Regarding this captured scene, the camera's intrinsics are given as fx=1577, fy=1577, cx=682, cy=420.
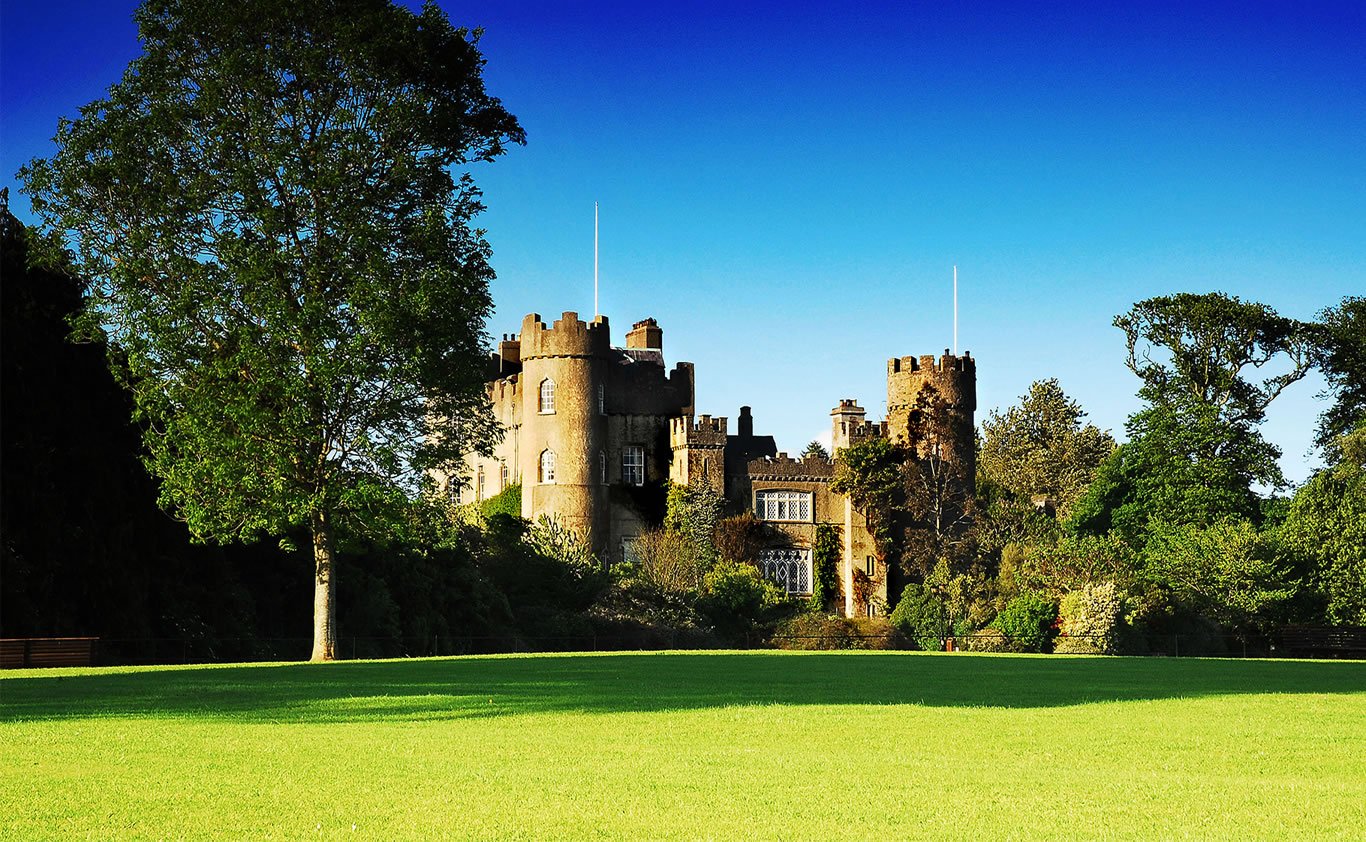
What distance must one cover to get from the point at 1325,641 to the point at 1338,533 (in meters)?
4.09

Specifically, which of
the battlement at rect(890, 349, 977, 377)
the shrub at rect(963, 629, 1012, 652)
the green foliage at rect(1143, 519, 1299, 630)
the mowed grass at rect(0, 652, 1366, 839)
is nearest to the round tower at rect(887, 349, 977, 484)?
the battlement at rect(890, 349, 977, 377)

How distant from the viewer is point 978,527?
197 ft

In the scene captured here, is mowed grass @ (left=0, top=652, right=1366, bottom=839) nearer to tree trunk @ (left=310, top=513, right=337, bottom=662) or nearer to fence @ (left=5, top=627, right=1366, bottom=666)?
tree trunk @ (left=310, top=513, right=337, bottom=662)

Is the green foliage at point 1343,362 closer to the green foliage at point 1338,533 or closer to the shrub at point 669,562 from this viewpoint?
the green foliage at point 1338,533

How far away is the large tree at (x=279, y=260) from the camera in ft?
102

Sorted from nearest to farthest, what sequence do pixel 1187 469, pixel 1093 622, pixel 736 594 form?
pixel 1093 622 < pixel 736 594 < pixel 1187 469

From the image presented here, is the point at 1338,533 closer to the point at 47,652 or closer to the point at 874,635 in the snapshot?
the point at 874,635

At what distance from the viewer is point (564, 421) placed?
64.4 meters

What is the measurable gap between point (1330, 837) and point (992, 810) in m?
1.96

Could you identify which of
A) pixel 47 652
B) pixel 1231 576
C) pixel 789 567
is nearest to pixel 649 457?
pixel 789 567

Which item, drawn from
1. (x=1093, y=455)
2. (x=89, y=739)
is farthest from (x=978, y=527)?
(x=89, y=739)

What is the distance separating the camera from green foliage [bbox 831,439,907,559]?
62.3m

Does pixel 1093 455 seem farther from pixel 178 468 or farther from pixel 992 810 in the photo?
pixel 992 810

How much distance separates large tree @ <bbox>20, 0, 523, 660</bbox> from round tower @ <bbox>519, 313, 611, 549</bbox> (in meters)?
30.1
